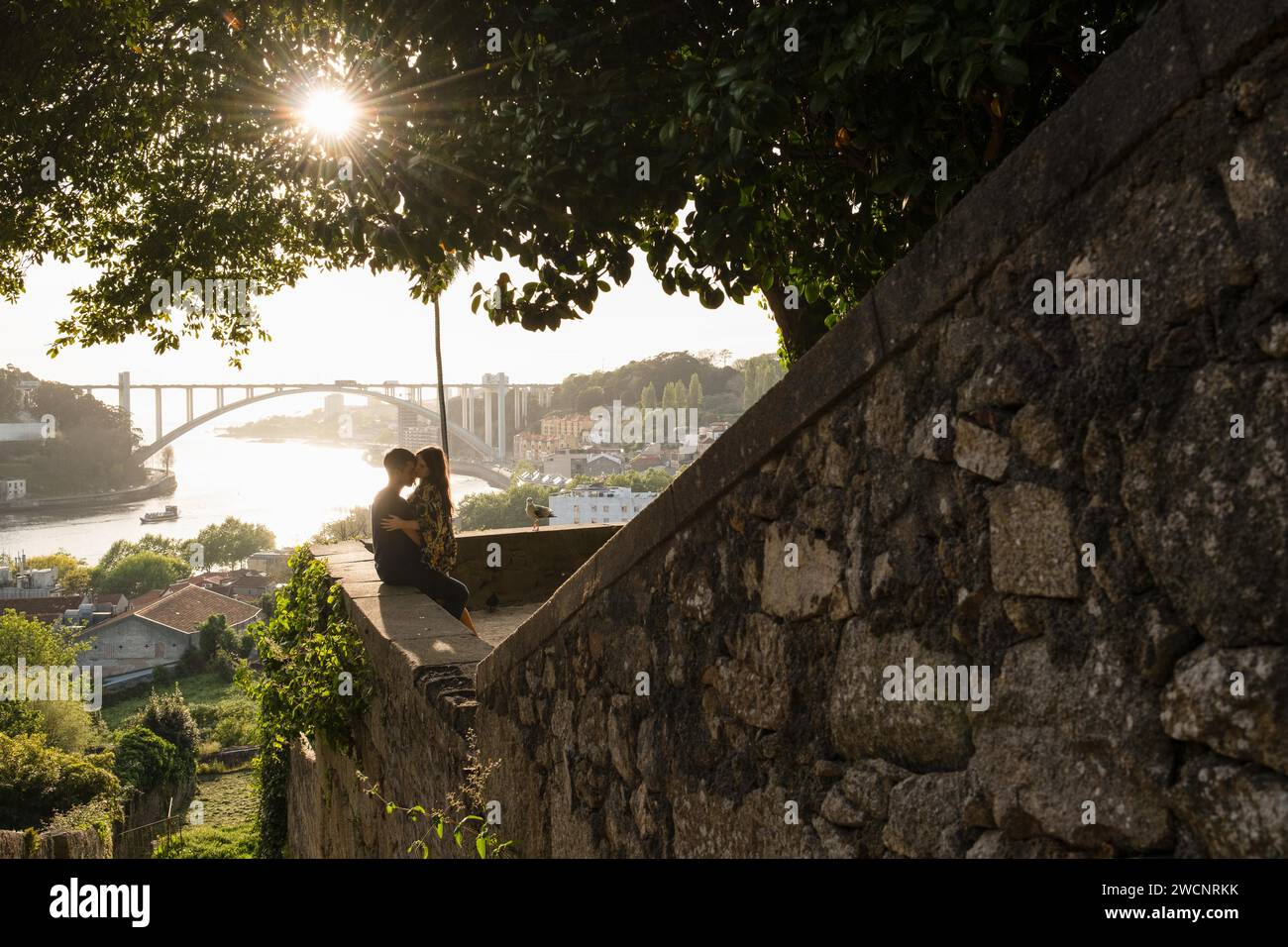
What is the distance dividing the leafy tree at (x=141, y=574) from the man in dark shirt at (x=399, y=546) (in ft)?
146

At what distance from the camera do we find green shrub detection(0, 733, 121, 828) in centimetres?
2217

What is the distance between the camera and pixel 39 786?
74.2 feet

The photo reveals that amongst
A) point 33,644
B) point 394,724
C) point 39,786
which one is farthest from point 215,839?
point 33,644

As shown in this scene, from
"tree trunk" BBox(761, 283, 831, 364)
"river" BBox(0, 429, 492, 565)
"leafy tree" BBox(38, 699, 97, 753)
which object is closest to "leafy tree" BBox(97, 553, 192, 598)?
"river" BBox(0, 429, 492, 565)

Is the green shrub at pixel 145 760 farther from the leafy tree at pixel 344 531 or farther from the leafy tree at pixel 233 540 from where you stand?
the leafy tree at pixel 344 531

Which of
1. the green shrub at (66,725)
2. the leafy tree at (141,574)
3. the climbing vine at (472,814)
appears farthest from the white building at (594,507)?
the leafy tree at (141,574)

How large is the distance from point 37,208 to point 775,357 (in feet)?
19.9

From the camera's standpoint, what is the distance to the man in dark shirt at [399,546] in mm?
5812

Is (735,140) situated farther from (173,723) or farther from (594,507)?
(173,723)

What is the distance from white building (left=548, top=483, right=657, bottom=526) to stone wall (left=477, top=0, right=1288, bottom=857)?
253 inches

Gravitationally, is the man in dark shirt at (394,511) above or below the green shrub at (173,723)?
above

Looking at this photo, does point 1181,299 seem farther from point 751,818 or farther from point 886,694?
point 751,818

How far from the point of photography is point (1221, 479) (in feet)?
3.99
